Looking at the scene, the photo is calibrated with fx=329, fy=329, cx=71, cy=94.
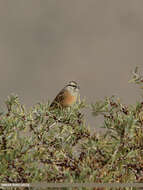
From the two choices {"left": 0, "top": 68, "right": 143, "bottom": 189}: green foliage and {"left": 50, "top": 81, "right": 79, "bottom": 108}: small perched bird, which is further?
{"left": 50, "top": 81, "right": 79, "bottom": 108}: small perched bird

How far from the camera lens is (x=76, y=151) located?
5.17 ft

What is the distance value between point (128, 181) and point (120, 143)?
17cm

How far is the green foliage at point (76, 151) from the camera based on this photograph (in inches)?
54.8

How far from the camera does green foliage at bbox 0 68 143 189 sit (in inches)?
54.8

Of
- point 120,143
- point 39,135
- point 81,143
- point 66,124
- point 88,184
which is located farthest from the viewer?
point 66,124

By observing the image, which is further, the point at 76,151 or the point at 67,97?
the point at 67,97

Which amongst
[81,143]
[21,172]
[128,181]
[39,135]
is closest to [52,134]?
[39,135]

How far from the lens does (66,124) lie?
195 centimetres

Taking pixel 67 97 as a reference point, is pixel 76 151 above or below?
below

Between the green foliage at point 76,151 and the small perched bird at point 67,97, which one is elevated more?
the small perched bird at point 67,97

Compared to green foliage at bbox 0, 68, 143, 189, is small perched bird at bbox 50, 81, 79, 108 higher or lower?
higher

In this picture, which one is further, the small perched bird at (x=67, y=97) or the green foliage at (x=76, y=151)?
the small perched bird at (x=67, y=97)

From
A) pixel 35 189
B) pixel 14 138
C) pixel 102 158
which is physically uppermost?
pixel 14 138

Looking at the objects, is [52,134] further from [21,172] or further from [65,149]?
[21,172]
